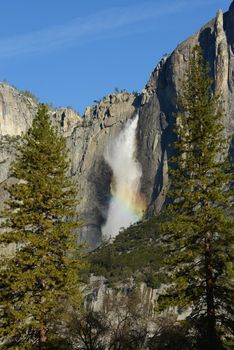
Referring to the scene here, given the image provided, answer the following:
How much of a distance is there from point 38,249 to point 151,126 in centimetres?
13651

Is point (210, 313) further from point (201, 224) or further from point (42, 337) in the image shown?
point (42, 337)

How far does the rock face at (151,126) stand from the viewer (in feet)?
488

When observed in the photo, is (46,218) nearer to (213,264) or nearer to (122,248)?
(213,264)

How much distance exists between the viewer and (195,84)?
1267 inches

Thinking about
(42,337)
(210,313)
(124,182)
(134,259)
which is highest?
(124,182)

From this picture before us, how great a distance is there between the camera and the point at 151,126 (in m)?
165

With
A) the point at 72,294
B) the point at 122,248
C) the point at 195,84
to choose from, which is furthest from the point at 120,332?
the point at 122,248

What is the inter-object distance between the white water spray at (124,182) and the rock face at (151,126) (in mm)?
1929

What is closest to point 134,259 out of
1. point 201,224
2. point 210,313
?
point 201,224

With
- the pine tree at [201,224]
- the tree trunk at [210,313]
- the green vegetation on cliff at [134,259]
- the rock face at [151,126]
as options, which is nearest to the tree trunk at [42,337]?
the pine tree at [201,224]

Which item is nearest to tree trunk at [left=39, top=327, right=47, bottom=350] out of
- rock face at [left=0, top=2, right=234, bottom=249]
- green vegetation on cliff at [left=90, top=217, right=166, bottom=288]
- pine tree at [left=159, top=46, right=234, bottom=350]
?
pine tree at [left=159, top=46, right=234, bottom=350]

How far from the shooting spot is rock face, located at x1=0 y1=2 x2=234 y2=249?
148625mm

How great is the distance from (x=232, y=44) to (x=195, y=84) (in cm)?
12268

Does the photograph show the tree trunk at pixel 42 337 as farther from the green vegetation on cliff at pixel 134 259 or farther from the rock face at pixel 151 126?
the rock face at pixel 151 126
